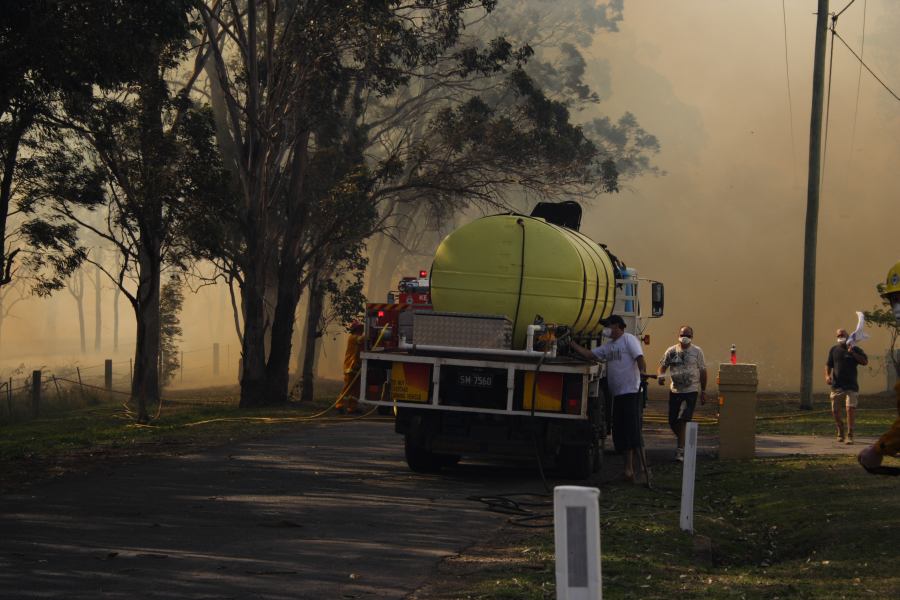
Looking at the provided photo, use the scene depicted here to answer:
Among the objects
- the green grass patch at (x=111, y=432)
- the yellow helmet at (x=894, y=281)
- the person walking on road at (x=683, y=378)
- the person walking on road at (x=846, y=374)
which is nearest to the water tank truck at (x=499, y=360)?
the person walking on road at (x=683, y=378)

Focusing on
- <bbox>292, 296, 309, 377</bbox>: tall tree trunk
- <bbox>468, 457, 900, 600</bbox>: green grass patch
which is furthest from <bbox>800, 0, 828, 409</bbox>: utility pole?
<bbox>292, 296, 309, 377</bbox>: tall tree trunk

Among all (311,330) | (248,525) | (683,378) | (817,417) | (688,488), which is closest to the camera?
(688,488)

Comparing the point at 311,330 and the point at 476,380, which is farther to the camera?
the point at 311,330

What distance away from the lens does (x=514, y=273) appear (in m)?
16.1

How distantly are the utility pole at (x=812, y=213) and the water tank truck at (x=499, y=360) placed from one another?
16.1 m

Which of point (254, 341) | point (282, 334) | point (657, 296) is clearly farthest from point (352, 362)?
point (657, 296)

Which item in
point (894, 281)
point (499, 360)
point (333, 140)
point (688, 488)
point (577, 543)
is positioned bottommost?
point (688, 488)

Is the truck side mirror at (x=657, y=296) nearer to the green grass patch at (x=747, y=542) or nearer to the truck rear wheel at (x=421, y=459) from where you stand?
the green grass patch at (x=747, y=542)

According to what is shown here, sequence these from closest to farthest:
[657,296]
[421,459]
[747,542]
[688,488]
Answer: [688,488] < [747,542] < [421,459] < [657,296]

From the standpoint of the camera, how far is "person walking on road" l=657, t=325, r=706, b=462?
18938 mm

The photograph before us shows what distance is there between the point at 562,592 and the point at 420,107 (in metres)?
41.0

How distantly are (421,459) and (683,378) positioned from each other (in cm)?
439

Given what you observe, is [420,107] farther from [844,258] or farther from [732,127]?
[732,127]

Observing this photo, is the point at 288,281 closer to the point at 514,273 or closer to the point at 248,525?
the point at 514,273
